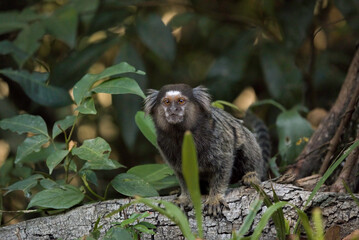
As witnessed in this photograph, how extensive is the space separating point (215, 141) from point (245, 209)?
620mm

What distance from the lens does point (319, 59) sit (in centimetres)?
629

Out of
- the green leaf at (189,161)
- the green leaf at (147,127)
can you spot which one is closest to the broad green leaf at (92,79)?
the green leaf at (147,127)

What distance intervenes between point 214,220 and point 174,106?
818 mm

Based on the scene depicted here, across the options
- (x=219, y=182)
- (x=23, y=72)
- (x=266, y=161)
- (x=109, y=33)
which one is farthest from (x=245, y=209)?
(x=109, y=33)

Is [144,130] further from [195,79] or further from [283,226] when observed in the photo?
[195,79]

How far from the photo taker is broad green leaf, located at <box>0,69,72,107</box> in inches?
182

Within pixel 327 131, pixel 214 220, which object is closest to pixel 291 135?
pixel 327 131

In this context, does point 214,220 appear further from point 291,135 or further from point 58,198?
point 291,135

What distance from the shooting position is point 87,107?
11.8 ft

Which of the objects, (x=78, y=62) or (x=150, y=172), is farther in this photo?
(x=78, y=62)

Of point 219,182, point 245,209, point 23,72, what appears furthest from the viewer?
point 23,72

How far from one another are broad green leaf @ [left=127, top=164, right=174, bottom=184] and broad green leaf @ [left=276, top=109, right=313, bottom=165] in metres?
1.14

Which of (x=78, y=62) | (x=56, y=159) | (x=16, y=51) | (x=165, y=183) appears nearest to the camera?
(x=56, y=159)

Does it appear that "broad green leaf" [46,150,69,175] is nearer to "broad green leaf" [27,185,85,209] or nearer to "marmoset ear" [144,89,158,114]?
"broad green leaf" [27,185,85,209]
